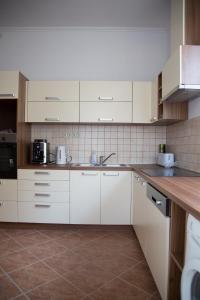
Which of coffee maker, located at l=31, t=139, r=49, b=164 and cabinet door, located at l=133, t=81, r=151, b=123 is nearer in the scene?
cabinet door, located at l=133, t=81, r=151, b=123

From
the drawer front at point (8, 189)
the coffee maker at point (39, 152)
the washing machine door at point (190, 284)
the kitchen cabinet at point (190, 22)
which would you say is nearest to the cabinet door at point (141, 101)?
the kitchen cabinet at point (190, 22)

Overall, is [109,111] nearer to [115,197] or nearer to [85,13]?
[115,197]

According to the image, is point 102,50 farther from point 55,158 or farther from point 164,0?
point 55,158

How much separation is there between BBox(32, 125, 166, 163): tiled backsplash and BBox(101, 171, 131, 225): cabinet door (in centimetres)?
52

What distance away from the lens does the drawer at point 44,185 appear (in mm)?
2584

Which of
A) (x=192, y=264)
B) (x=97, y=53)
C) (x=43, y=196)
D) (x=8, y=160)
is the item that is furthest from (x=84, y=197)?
(x=97, y=53)

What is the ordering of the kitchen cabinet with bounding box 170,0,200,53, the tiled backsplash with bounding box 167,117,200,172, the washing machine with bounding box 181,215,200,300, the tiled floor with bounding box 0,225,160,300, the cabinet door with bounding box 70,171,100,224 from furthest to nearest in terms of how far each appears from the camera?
the cabinet door with bounding box 70,171,100,224
the tiled backsplash with bounding box 167,117,200,172
the kitchen cabinet with bounding box 170,0,200,53
the tiled floor with bounding box 0,225,160,300
the washing machine with bounding box 181,215,200,300

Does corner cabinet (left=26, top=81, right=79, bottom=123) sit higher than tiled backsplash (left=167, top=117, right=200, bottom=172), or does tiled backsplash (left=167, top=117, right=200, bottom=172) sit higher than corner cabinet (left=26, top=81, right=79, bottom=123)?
corner cabinet (left=26, top=81, right=79, bottom=123)

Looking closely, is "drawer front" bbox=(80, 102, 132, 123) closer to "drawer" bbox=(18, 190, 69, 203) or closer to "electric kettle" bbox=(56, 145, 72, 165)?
"electric kettle" bbox=(56, 145, 72, 165)

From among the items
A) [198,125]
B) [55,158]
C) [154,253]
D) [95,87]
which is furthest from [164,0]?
[154,253]

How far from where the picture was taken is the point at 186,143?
7.66 ft

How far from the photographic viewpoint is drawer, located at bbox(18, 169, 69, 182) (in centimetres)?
258

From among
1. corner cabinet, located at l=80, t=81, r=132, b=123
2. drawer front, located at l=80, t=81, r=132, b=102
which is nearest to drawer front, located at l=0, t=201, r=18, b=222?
corner cabinet, located at l=80, t=81, r=132, b=123

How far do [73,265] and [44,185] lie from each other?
41.0 inches
